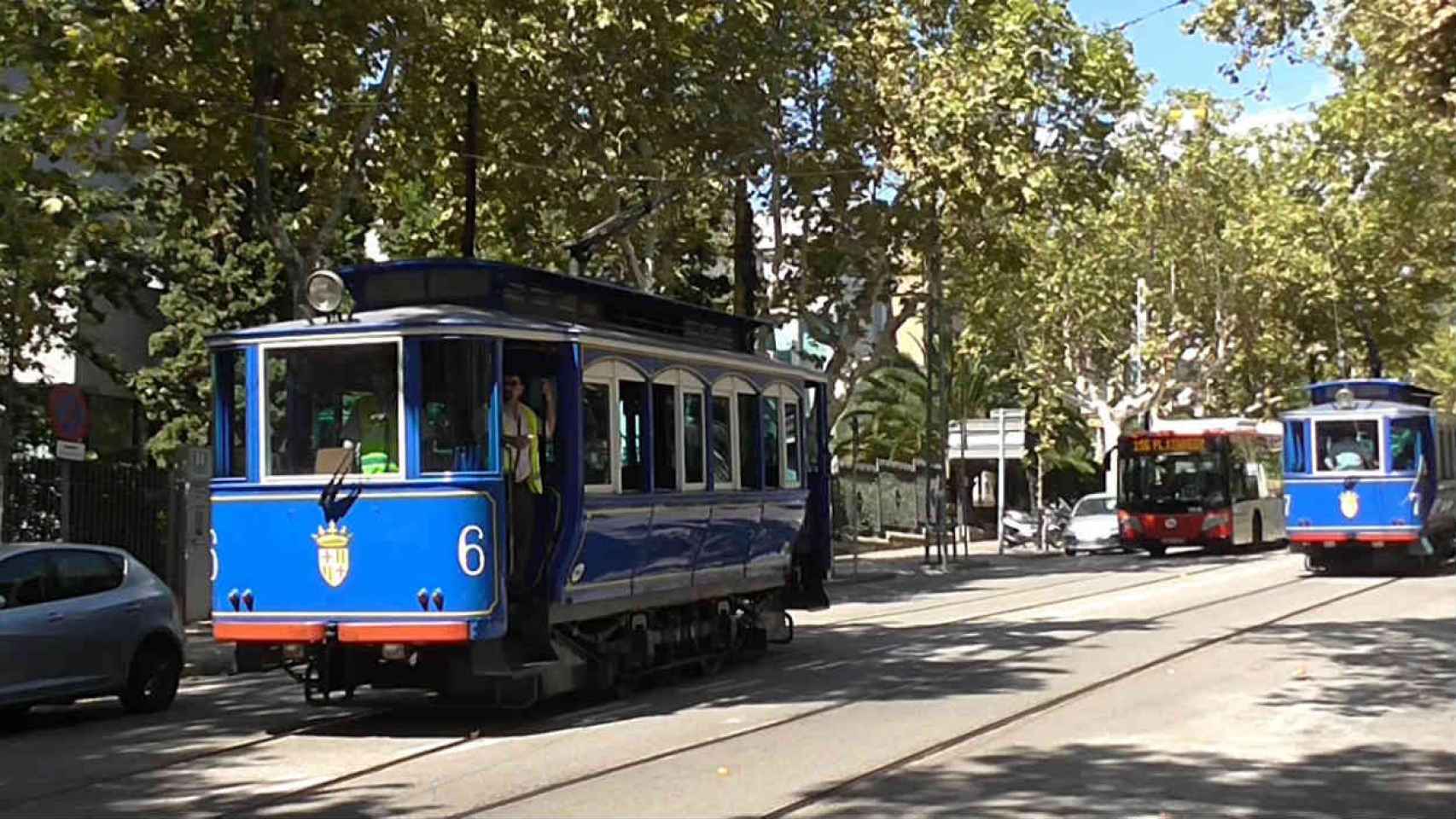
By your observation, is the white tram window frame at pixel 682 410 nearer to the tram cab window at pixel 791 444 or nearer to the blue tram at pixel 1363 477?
the tram cab window at pixel 791 444

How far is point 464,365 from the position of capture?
12.3 metres

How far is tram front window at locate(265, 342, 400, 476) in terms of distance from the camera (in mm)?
12344

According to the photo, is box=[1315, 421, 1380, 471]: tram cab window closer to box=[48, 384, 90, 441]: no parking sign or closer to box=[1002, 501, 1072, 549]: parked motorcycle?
box=[1002, 501, 1072, 549]: parked motorcycle

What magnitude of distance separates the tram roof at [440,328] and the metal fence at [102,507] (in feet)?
35.6

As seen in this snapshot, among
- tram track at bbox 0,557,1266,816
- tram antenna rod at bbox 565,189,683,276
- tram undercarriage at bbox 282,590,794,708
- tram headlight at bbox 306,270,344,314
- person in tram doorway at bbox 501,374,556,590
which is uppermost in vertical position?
tram antenna rod at bbox 565,189,683,276

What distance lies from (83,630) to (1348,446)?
22.3 meters

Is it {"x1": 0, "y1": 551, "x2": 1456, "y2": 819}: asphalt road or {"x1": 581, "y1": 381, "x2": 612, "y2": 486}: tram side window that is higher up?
{"x1": 581, "y1": 381, "x2": 612, "y2": 486}: tram side window

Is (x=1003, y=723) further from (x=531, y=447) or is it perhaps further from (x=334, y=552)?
(x=334, y=552)

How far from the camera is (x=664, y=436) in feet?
47.3

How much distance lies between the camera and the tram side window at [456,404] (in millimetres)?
12234

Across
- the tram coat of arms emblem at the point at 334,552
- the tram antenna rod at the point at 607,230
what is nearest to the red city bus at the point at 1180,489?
the tram antenna rod at the point at 607,230

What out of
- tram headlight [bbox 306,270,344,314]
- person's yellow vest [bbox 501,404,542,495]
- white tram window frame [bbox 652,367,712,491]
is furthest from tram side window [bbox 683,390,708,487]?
tram headlight [bbox 306,270,344,314]

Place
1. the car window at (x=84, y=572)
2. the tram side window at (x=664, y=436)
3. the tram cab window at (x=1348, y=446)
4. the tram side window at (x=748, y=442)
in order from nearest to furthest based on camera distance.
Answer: the car window at (x=84, y=572), the tram side window at (x=664, y=436), the tram side window at (x=748, y=442), the tram cab window at (x=1348, y=446)

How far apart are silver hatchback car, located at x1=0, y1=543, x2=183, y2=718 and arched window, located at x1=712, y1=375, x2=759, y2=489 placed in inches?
191
